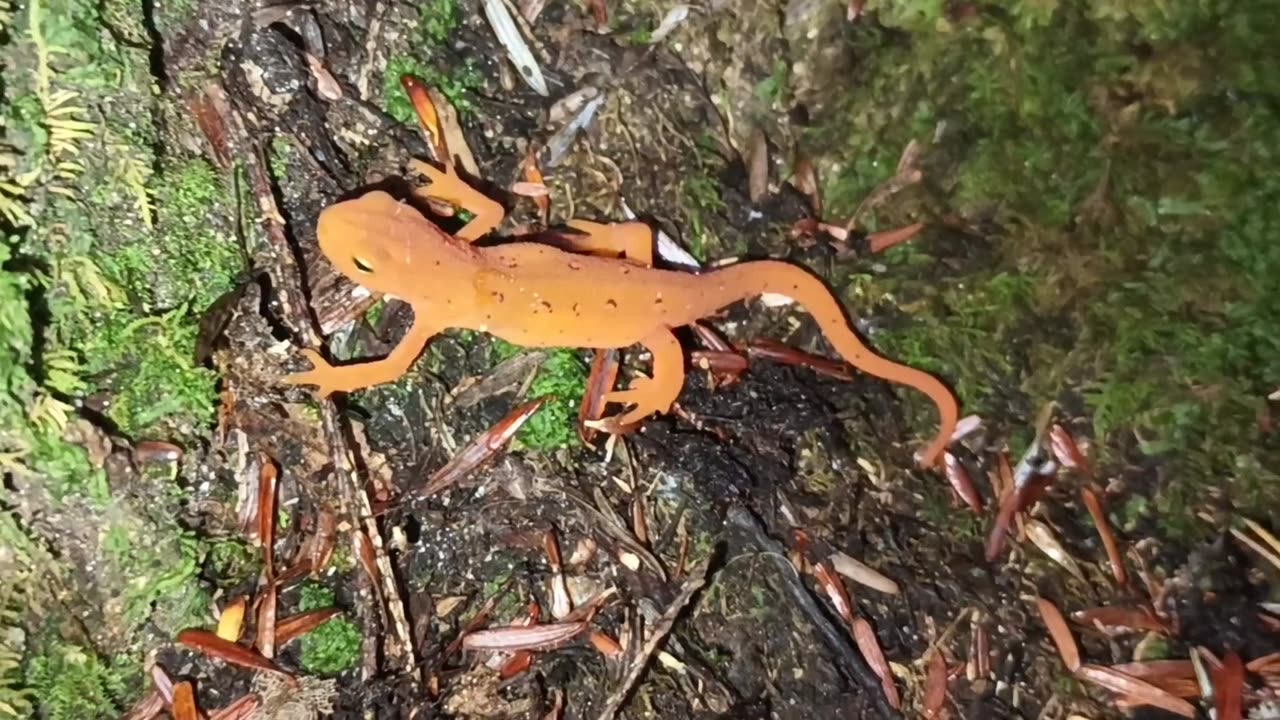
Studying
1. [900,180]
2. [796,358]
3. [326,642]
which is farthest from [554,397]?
[900,180]

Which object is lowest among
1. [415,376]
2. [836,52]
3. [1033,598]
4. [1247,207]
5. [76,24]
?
[1033,598]

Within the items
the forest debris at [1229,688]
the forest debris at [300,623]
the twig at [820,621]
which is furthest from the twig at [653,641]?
the forest debris at [1229,688]

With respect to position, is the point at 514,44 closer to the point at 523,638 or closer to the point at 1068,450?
the point at 523,638

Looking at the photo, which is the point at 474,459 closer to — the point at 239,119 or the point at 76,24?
the point at 239,119

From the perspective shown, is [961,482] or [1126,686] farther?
[961,482]

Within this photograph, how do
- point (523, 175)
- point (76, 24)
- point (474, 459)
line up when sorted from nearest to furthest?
point (76, 24), point (474, 459), point (523, 175)

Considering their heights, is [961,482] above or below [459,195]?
below

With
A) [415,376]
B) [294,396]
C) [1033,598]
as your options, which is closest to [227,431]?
[294,396]
